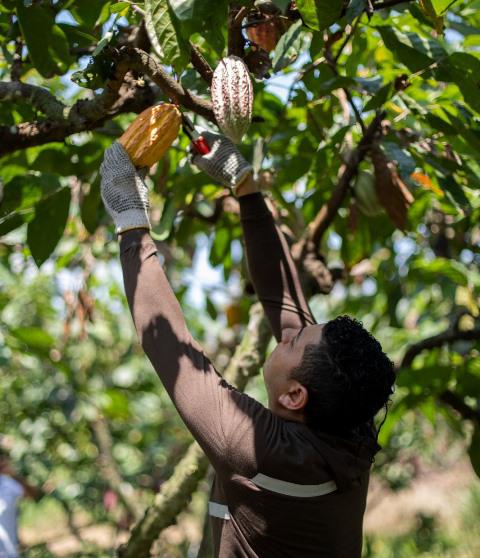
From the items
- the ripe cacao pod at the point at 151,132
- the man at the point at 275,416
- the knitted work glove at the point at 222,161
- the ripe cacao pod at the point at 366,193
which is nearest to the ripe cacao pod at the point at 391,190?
the ripe cacao pod at the point at 366,193

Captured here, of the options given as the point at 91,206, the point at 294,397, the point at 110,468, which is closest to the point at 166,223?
the point at 91,206

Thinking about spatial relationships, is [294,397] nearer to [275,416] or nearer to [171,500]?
[275,416]

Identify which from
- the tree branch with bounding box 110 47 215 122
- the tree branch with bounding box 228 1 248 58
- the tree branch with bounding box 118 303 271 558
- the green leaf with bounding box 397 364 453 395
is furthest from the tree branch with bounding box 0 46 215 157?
the green leaf with bounding box 397 364 453 395

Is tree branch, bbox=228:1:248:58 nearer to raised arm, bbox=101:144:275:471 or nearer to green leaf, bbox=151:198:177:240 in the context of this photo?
raised arm, bbox=101:144:275:471

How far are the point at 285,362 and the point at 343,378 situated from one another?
0.46ft

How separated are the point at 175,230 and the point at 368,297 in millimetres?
1090

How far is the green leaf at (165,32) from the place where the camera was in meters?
1.21

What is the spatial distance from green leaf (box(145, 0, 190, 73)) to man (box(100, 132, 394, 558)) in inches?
11.7

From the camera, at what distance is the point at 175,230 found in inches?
96.7

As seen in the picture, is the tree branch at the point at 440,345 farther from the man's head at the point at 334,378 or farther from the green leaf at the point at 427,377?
the man's head at the point at 334,378

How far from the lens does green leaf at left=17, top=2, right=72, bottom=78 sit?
1.54m

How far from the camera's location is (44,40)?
162 centimetres

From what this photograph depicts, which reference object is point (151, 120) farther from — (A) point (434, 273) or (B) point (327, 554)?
(A) point (434, 273)

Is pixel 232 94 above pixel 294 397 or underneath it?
above
